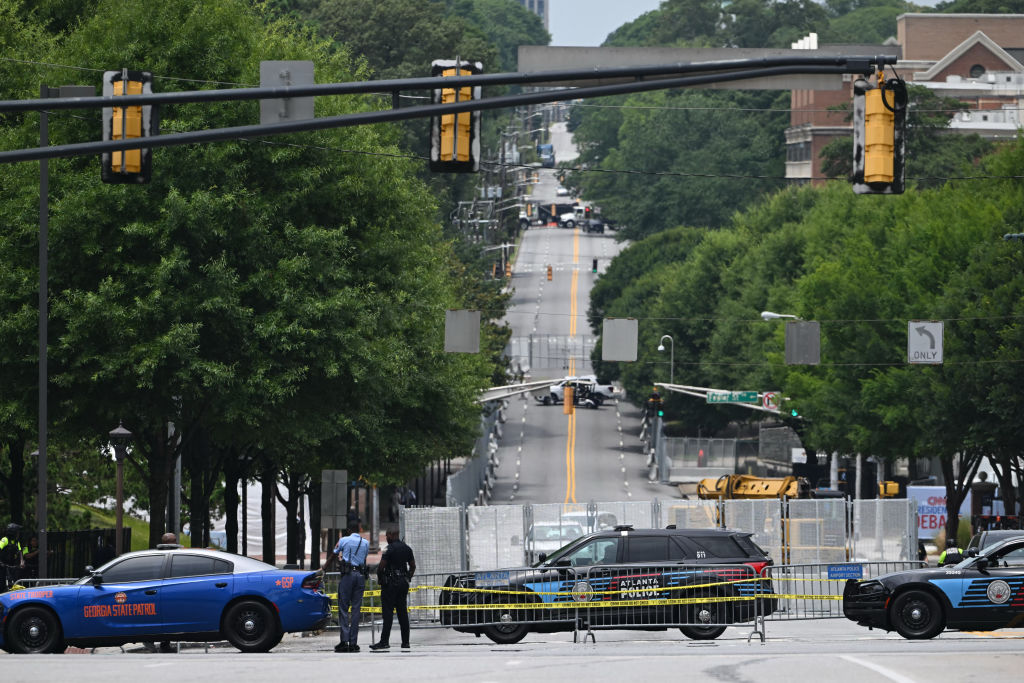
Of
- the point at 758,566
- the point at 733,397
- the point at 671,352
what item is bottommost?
the point at 758,566

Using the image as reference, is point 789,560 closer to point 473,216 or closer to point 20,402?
point 20,402

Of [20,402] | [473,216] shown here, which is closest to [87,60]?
[20,402]

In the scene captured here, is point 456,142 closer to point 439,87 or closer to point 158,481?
point 439,87

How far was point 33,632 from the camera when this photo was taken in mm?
22719

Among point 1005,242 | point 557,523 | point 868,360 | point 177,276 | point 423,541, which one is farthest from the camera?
point 868,360

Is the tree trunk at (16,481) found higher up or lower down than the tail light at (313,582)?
higher up

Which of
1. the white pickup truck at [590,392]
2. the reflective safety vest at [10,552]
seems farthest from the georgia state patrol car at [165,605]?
the white pickup truck at [590,392]

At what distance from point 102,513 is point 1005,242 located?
33.4m

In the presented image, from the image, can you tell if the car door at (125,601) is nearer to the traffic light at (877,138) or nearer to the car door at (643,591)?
the car door at (643,591)

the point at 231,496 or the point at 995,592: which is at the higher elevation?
the point at 231,496

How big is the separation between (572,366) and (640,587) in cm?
11242

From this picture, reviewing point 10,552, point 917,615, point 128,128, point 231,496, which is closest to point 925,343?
point 231,496

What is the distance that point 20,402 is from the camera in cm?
3108

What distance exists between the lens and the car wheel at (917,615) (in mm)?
22641
